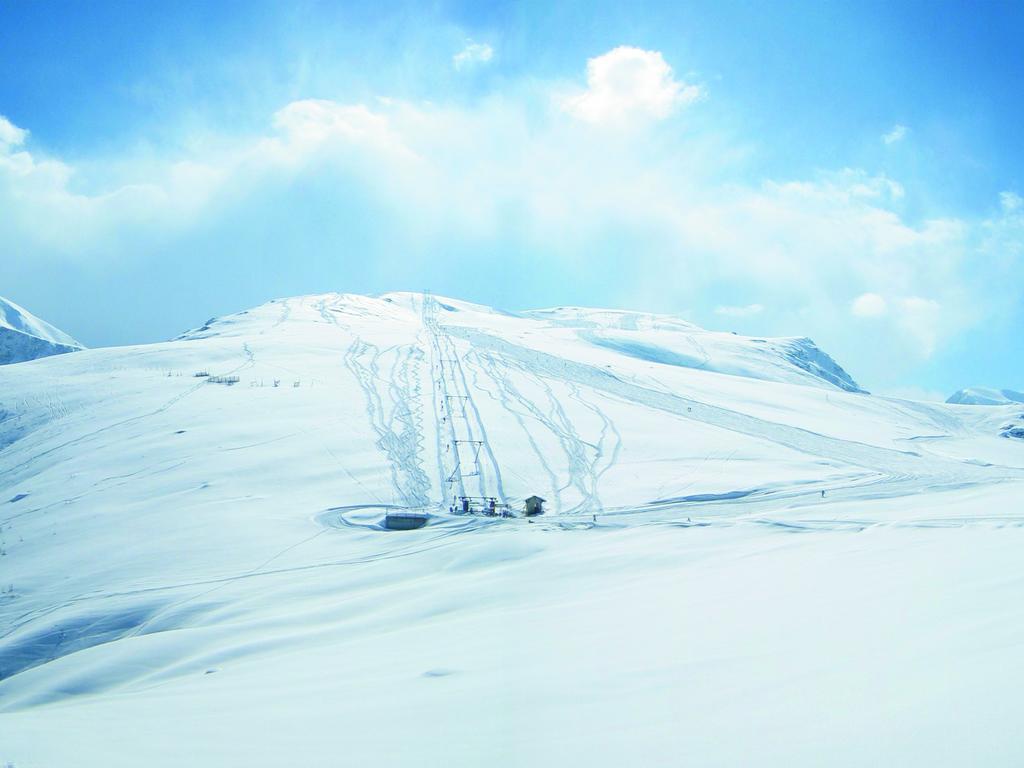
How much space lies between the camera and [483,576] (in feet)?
44.4

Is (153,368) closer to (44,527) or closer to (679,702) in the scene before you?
(44,527)

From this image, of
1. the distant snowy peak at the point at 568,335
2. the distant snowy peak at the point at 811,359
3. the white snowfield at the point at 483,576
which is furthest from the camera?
the distant snowy peak at the point at 811,359

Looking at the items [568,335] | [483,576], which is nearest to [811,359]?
[568,335]

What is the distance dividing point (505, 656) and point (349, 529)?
34.8 feet

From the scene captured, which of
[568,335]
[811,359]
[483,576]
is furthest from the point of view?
[811,359]

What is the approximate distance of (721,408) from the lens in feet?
118

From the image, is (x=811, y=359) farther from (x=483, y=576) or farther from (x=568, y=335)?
(x=483, y=576)

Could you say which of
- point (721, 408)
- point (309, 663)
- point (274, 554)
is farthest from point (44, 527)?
point (721, 408)

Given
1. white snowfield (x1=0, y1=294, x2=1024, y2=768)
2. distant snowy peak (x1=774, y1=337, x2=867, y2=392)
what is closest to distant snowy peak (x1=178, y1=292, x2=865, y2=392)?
distant snowy peak (x1=774, y1=337, x2=867, y2=392)

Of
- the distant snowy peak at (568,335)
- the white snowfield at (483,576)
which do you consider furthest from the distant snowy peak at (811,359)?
the white snowfield at (483,576)

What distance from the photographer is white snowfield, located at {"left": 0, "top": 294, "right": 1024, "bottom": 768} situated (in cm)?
517

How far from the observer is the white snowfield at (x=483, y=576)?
204 inches

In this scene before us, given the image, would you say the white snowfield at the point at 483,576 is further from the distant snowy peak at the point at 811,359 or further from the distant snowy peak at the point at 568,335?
the distant snowy peak at the point at 811,359

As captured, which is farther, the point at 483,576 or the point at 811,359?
the point at 811,359
